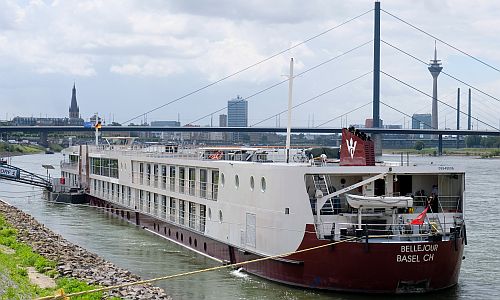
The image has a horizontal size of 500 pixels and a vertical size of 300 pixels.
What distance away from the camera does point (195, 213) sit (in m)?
26.1

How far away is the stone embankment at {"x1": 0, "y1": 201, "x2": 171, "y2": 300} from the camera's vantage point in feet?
59.0

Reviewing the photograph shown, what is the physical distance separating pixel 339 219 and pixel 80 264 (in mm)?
7239

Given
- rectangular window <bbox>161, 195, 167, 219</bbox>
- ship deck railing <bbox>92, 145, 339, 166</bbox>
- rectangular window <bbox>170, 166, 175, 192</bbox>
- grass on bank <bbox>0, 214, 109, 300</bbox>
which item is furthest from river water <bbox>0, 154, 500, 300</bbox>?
ship deck railing <bbox>92, 145, 339, 166</bbox>

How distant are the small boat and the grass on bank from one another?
623 centimetres

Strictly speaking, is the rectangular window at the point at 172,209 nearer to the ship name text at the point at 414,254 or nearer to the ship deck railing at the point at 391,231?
the ship deck railing at the point at 391,231

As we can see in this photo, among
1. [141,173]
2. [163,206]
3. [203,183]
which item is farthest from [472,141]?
[203,183]

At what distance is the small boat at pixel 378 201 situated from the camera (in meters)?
18.6

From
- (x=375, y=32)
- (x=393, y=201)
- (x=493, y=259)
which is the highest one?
(x=375, y=32)

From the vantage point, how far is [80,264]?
21.5 metres

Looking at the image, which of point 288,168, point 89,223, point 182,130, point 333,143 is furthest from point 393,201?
point 182,130

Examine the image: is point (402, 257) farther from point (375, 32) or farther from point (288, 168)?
point (375, 32)

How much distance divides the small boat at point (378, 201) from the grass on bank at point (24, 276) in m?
6.23

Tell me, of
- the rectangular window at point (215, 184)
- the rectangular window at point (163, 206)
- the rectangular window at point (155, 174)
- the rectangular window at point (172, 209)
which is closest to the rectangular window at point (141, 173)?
the rectangular window at point (155, 174)

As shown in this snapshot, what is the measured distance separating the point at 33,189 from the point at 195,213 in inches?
1281
